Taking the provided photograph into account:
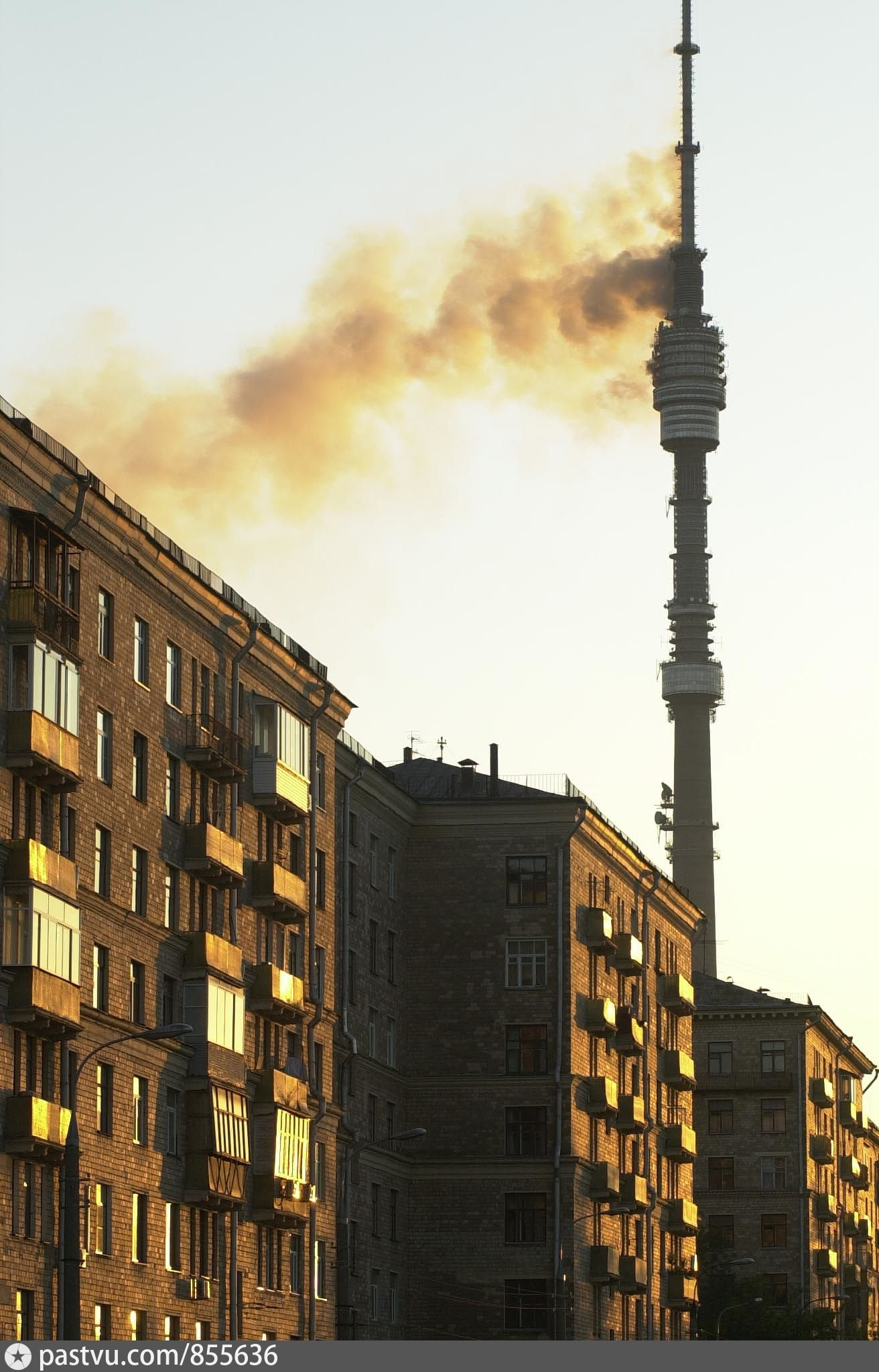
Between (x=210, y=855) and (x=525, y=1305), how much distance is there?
1453 inches

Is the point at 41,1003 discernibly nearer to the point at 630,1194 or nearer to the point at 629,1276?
the point at 629,1276

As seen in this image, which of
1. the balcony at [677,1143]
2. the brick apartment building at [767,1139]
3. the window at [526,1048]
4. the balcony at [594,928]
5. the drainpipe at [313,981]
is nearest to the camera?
the drainpipe at [313,981]

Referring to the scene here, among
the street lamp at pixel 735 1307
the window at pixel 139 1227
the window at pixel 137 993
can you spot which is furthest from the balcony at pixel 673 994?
the window at pixel 139 1227

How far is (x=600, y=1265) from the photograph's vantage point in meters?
110

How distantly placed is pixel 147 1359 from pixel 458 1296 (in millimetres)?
56015

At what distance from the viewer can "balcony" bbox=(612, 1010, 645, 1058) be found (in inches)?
4584

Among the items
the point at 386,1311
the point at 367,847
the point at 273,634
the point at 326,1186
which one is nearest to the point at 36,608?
the point at 273,634

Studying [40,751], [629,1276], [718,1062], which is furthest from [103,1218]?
[718,1062]

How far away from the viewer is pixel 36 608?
67.3 meters

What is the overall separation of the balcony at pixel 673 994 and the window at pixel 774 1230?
2882 centimetres

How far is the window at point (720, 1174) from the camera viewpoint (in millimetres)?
153375

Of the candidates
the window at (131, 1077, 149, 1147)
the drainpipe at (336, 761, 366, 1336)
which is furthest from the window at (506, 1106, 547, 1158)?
the window at (131, 1077, 149, 1147)

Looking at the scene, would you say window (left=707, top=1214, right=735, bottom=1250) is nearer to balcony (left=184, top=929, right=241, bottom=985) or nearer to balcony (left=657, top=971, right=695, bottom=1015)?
balcony (left=657, top=971, right=695, bottom=1015)

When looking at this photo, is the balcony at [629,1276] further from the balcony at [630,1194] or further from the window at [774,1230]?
the window at [774,1230]
